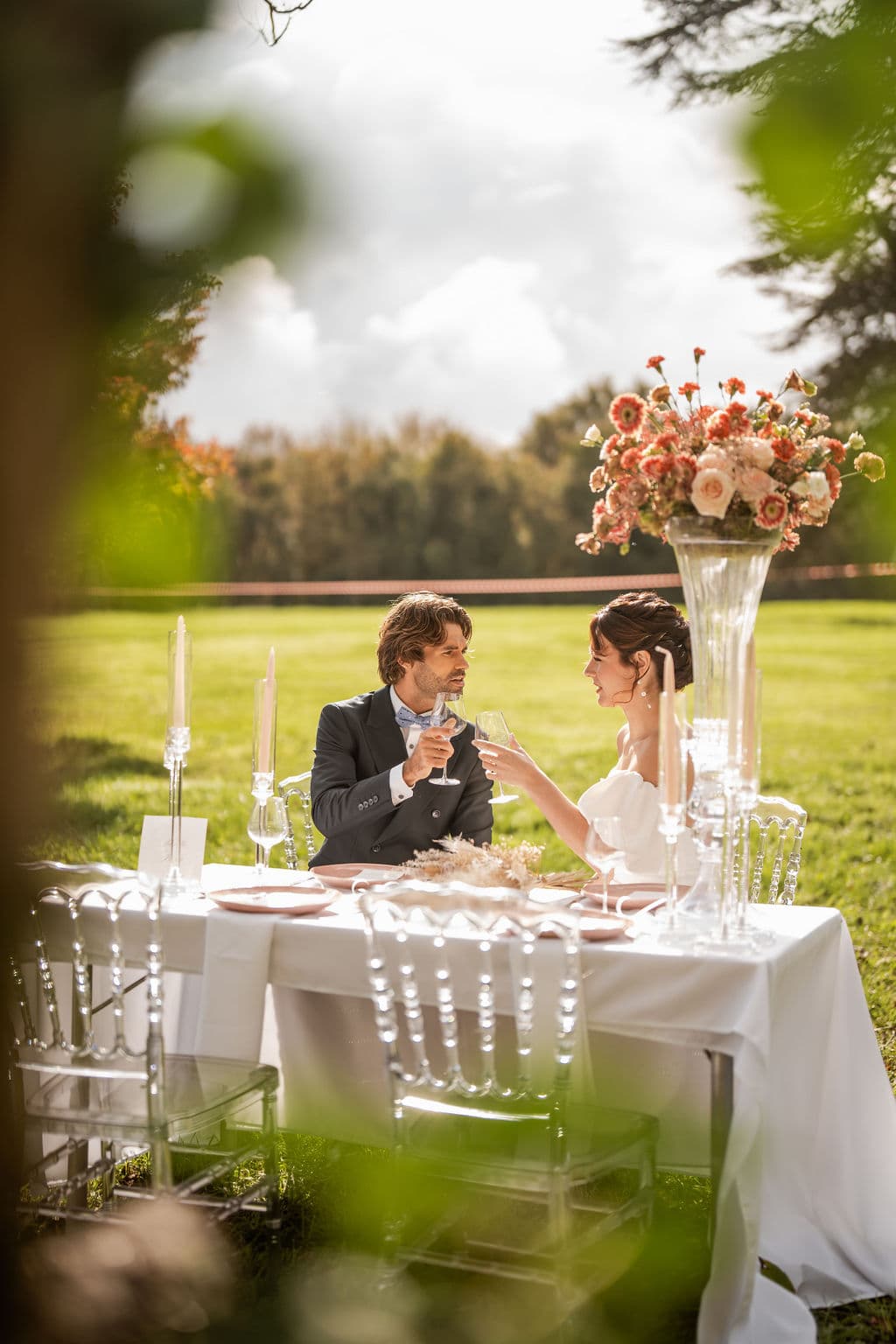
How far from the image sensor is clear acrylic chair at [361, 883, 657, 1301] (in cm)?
206

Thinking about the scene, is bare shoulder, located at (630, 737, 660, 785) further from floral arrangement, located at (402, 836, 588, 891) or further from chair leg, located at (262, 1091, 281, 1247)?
chair leg, located at (262, 1091, 281, 1247)

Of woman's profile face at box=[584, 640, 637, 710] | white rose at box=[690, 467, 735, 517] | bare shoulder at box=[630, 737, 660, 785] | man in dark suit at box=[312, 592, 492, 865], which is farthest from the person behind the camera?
man in dark suit at box=[312, 592, 492, 865]

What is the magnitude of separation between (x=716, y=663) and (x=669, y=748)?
0.22m

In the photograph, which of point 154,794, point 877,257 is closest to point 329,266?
point 154,794

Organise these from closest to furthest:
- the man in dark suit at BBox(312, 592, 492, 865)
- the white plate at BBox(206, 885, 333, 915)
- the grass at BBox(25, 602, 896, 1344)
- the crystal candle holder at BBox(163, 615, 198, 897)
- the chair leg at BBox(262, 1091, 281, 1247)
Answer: the grass at BBox(25, 602, 896, 1344) < the white plate at BBox(206, 885, 333, 915) < the chair leg at BBox(262, 1091, 281, 1247) < the crystal candle holder at BBox(163, 615, 198, 897) < the man in dark suit at BBox(312, 592, 492, 865)

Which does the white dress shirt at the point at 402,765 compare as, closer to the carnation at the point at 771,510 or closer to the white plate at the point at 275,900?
the white plate at the point at 275,900

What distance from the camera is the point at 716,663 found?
96.0 inches

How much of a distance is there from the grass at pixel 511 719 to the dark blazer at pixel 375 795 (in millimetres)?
558

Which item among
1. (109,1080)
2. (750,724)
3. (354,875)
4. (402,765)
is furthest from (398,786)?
(750,724)

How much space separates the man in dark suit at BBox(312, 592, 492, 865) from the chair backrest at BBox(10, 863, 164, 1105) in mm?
774

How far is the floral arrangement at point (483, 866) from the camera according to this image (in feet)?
8.50

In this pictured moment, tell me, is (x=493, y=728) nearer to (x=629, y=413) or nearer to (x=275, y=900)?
(x=275, y=900)

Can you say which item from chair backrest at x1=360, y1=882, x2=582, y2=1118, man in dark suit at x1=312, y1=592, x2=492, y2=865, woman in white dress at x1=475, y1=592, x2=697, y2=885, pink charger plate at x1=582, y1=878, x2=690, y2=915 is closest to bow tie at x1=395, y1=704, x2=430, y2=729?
man in dark suit at x1=312, y1=592, x2=492, y2=865

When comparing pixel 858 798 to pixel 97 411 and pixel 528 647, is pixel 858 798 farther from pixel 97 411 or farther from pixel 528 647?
pixel 97 411
